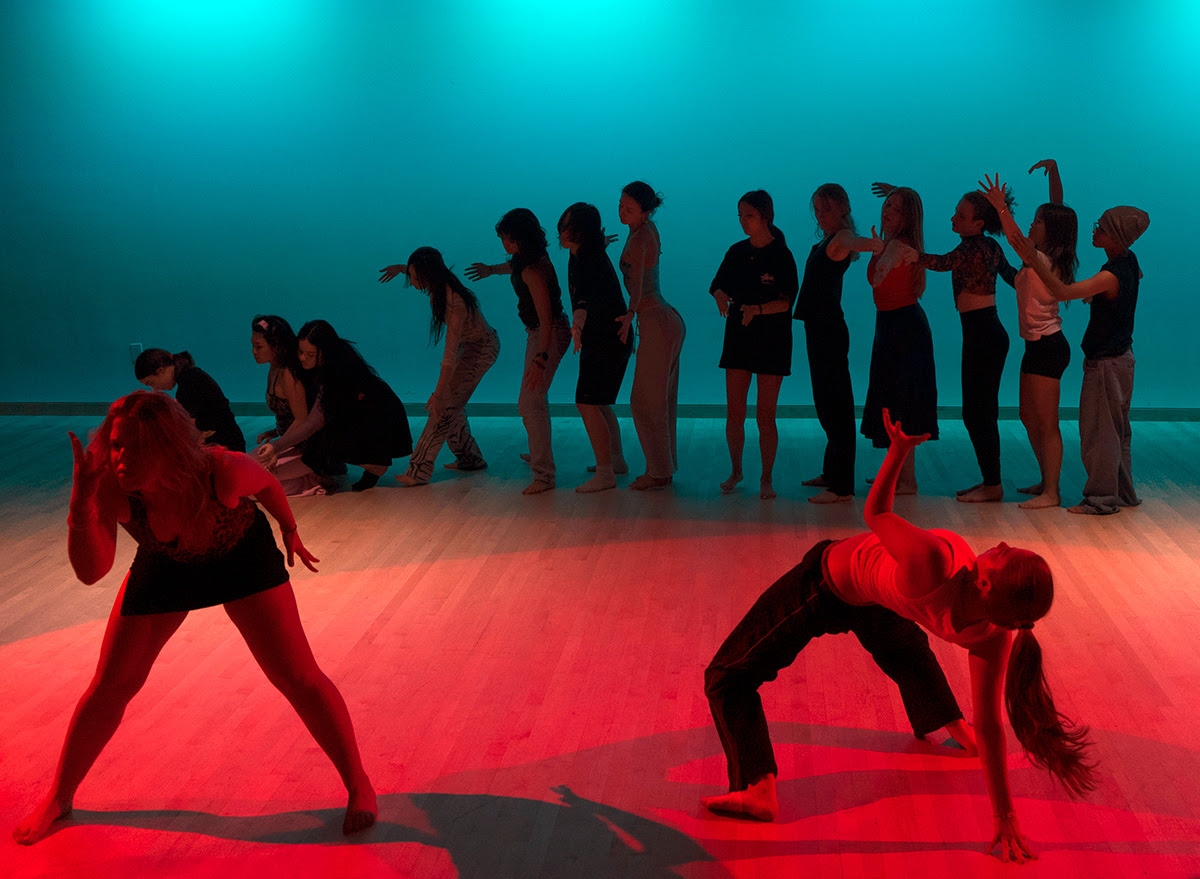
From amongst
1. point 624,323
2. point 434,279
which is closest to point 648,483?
point 624,323

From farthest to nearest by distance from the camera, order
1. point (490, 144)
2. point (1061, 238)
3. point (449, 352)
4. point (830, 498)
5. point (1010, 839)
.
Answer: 1. point (490, 144)
2. point (449, 352)
3. point (830, 498)
4. point (1061, 238)
5. point (1010, 839)

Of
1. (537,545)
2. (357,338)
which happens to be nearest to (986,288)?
(537,545)

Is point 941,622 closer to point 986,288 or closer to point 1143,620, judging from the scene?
point 1143,620

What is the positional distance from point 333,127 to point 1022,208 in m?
4.73

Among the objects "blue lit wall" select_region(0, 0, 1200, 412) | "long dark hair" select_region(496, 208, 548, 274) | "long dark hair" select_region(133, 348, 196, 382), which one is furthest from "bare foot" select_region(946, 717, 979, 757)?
"blue lit wall" select_region(0, 0, 1200, 412)

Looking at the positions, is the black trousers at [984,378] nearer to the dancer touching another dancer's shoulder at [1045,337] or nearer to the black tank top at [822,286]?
the dancer touching another dancer's shoulder at [1045,337]

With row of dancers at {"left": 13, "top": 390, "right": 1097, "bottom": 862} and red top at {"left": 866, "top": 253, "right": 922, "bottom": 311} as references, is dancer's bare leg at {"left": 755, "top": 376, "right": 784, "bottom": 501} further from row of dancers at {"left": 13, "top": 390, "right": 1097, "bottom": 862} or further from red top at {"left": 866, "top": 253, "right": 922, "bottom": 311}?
row of dancers at {"left": 13, "top": 390, "right": 1097, "bottom": 862}

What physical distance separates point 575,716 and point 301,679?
0.93m

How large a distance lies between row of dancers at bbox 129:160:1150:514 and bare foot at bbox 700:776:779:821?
112 inches

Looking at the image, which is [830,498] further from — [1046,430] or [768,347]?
[1046,430]

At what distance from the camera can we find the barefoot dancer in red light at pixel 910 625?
217 centimetres

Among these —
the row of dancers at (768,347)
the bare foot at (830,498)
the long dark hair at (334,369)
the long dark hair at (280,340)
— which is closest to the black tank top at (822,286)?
the row of dancers at (768,347)

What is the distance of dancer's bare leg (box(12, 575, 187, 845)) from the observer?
2525 mm

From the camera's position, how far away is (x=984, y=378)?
522 cm
